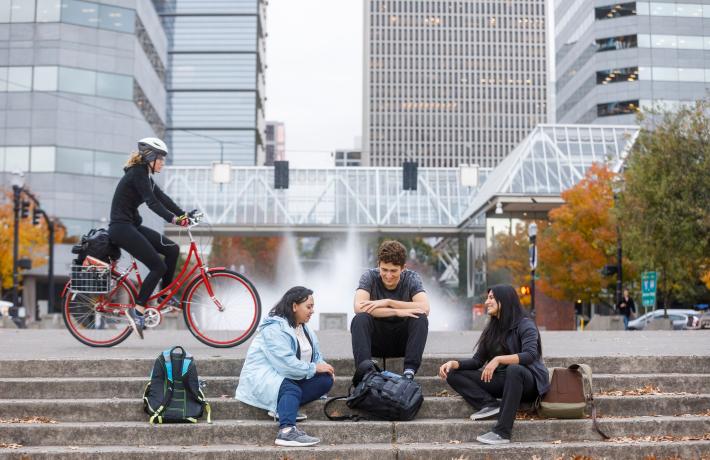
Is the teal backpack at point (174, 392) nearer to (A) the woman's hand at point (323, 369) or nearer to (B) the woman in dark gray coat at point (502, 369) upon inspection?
(A) the woman's hand at point (323, 369)

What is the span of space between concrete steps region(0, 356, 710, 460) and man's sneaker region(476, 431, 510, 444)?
0.17 ft

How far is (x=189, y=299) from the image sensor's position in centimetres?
897

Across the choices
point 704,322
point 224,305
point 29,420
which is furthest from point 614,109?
point 29,420

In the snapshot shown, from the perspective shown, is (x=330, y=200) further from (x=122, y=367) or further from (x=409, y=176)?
(x=122, y=367)

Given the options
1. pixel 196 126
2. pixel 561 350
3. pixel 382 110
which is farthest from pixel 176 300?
pixel 382 110

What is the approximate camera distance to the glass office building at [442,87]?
17288 cm

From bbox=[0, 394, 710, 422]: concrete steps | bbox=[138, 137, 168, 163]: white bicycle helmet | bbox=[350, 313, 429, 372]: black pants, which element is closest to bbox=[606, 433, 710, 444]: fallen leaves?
bbox=[0, 394, 710, 422]: concrete steps

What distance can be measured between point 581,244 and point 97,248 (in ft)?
104

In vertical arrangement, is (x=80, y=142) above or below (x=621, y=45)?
below

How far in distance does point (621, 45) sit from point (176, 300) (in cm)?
7378

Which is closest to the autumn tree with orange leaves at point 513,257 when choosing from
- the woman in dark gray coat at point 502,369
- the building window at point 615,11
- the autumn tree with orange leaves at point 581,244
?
the autumn tree with orange leaves at point 581,244

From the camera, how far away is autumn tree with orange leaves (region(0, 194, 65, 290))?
44469 mm

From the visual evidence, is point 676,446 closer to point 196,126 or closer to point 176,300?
point 176,300

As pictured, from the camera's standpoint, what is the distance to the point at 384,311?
7406 millimetres
